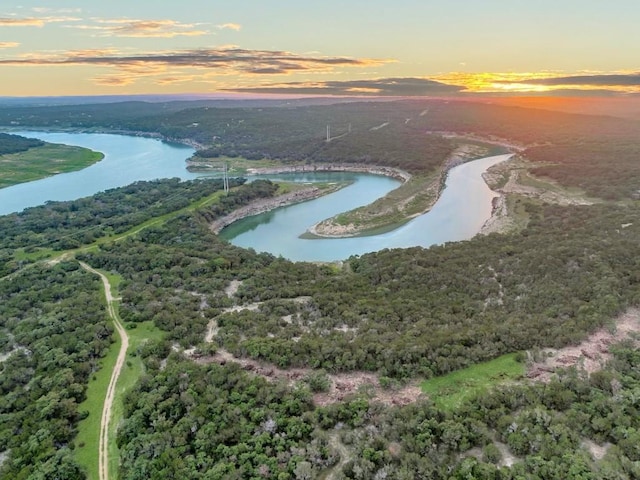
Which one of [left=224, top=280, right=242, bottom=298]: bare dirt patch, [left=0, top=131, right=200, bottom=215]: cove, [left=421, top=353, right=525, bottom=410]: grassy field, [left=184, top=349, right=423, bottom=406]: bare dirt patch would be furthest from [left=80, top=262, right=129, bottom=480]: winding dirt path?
[left=0, top=131, right=200, bottom=215]: cove

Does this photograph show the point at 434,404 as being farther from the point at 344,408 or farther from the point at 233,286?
the point at 233,286

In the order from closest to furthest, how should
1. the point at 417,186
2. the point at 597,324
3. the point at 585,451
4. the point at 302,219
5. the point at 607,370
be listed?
the point at 585,451 < the point at 607,370 < the point at 597,324 < the point at 302,219 < the point at 417,186

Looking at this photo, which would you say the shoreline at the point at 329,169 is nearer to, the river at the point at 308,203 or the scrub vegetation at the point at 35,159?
the river at the point at 308,203

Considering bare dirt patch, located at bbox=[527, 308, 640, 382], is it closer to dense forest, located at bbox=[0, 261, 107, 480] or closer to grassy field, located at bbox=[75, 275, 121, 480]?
grassy field, located at bbox=[75, 275, 121, 480]

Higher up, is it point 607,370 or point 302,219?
Answer: point 607,370

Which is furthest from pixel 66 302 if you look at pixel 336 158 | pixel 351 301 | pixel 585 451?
pixel 336 158

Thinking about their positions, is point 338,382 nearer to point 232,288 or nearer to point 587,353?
point 587,353

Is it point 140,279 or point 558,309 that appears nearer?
point 558,309

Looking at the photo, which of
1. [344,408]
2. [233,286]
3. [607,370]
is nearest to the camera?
[344,408]
